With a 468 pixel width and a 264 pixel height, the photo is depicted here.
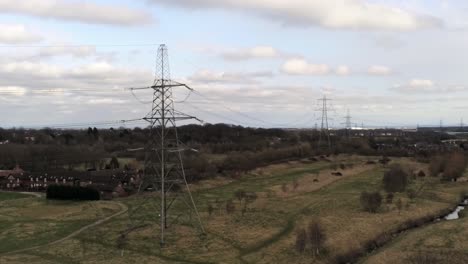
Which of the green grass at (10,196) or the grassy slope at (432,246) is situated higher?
the grassy slope at (432,246)

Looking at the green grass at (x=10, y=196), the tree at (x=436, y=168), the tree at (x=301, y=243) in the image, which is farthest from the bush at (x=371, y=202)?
the green grass at (x=10, y=196)

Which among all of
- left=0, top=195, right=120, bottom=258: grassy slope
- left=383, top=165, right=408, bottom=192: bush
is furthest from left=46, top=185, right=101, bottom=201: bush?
left=383, top=165, right=408, bottom=192: bush

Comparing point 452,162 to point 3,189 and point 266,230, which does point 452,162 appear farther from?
point 3,189

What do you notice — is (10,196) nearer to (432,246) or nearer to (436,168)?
(432,246)

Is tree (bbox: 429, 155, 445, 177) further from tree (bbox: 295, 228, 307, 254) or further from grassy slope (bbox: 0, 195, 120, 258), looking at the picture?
grassy slope (bbox: 0, 195, 120, 258)

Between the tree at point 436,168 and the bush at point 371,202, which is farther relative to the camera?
the tree at point 436,168

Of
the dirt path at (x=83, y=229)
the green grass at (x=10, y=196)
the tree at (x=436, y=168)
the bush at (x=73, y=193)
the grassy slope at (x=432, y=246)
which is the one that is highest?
the tree at (x=436, y=168)

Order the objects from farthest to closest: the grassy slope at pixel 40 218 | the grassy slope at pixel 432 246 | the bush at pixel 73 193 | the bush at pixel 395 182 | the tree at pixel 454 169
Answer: the tree at pixel 454 169 → the bush at pixel 395 182 → the bush at pixel 73 193 → the grassy slope at pixel 40 218 → the grassy slope at pixel 432 246

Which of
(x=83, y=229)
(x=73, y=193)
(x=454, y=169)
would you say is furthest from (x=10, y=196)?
(x=454, y=169)

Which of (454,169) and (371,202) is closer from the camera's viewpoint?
(371,202)

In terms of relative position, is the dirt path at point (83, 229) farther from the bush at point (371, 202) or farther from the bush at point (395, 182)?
the bush at point (395, 182)
